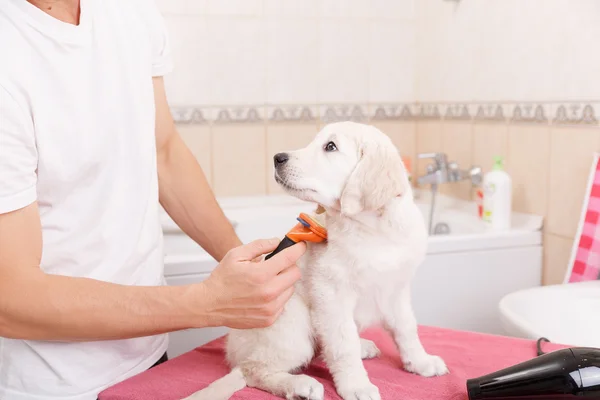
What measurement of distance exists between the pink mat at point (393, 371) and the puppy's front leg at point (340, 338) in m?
0.03

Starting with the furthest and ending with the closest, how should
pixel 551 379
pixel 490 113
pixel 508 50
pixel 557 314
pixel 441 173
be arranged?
1. pixel 441 173
2. pixel 490 113
3. pixel 508 50
4. pixel 557 314
5. pixel 551 379

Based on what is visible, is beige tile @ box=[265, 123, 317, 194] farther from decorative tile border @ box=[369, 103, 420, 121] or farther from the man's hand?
the man's hand

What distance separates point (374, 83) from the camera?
2.92m

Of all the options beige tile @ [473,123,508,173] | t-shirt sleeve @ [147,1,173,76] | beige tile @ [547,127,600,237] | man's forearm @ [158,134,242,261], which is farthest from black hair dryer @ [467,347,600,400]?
beige tile @ [473,123,508,173]

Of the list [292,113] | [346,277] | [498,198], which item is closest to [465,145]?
[498,198]

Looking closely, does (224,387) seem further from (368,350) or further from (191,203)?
(191,203)

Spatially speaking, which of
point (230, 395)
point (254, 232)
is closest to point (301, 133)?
point (254, 232)

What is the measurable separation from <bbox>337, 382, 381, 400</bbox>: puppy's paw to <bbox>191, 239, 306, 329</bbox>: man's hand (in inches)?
6.1

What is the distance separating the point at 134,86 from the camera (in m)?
1.12

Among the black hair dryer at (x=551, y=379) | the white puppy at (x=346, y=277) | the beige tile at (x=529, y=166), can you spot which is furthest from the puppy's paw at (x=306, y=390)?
the beige tile at (x=529, y=166)

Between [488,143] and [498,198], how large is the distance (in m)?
0.31

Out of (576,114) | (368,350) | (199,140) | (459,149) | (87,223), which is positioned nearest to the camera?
(87,223)

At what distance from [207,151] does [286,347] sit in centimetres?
177

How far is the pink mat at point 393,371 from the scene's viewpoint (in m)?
1.00
